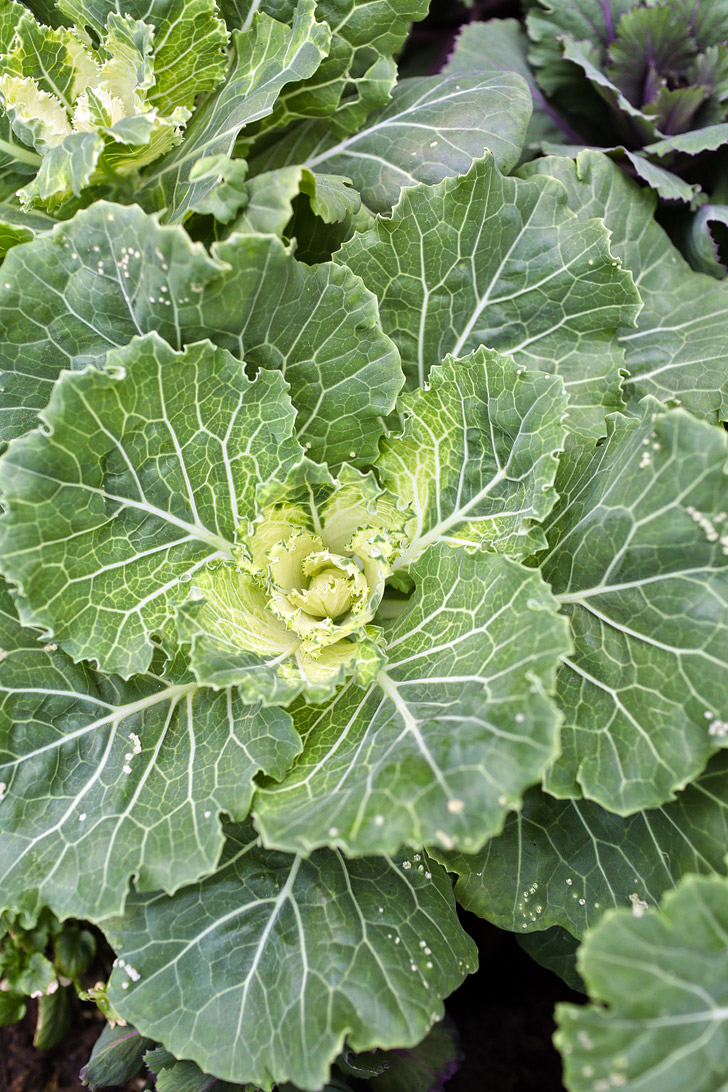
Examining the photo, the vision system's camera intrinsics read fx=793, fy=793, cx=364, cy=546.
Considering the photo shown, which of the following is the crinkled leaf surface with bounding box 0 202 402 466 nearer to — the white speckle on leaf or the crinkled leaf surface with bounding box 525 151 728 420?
the crinkled leaf surface with bounding box 525 151 728 420

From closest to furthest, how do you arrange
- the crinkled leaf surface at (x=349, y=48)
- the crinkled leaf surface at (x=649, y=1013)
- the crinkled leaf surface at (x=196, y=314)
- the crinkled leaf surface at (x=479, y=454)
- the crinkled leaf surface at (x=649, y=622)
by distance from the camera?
1. the crinkled leaf surface at (x=649, y=1013)
2. the crinkled leaf surface at (x=649, y=622)
3. the crinkled leaf surface at (x=196, y=314)
4. the crinkled leaf surface at (x=479, y=454)
5. the crinkled leaf surface at (x=349, y=48)

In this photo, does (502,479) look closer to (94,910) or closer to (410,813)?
(410,813)

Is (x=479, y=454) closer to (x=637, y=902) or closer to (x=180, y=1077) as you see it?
(x=637, y=902)

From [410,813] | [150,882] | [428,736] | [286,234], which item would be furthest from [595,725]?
[286,234]

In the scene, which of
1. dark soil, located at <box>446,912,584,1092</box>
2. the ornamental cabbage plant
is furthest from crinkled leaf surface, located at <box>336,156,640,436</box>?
dark soil, located at <box>446,912,584,1092</box>

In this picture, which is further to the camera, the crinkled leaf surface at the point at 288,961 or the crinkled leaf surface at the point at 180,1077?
the crinkled leaf surface at the point at 180,1077

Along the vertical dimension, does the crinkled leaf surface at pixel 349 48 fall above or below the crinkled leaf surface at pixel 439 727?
above

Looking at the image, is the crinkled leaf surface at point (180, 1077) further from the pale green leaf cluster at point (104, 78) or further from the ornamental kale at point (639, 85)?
the ornamental kale at point (639, 85)

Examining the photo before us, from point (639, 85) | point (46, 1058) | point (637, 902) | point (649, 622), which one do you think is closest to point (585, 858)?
point (637, 902)

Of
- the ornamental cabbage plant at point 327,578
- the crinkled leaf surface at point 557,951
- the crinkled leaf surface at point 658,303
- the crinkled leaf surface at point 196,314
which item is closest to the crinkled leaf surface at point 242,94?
the ornamental cabbage plant at point 327,578
